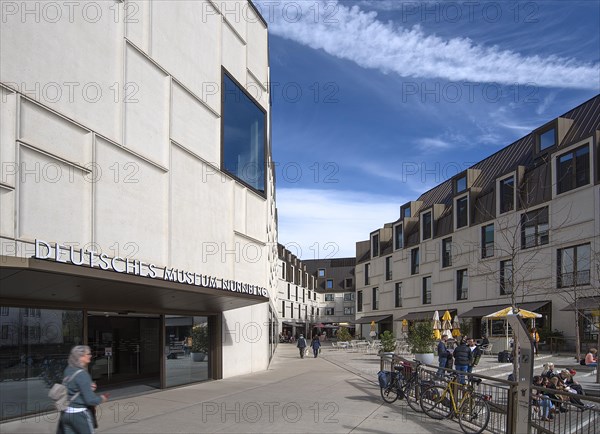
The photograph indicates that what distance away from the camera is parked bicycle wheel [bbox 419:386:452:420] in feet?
37.4

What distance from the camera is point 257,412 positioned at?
12.3 meters

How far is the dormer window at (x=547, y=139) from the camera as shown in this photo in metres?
39.2

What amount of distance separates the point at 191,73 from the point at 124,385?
9.14 metres

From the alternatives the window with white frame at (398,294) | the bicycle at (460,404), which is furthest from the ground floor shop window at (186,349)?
the window with white frame at (398,294)

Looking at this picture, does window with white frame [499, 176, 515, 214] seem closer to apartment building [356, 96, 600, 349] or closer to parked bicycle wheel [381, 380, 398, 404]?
apartment building [356, 96, 600, 349]

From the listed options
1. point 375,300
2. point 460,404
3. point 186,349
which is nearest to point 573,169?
point 186,349

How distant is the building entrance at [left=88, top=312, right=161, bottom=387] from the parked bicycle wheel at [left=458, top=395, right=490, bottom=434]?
28.8 feet

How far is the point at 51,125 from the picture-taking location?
10.8 metres

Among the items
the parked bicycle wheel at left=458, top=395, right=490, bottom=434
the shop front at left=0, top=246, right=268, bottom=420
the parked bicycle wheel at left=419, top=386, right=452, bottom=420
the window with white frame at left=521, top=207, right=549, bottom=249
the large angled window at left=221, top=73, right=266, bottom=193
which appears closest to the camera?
the parked bicycle wheel at left=458, top=395, right=490, bottom=434

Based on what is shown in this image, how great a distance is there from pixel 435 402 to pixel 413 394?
146cm

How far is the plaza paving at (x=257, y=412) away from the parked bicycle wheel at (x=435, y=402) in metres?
0.23

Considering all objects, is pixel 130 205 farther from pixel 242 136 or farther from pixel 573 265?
pixel 573 265

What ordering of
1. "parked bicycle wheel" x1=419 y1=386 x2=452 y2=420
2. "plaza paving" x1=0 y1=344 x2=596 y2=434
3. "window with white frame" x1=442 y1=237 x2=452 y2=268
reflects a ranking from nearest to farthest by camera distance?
"plaza paving" x1=0 y1=344 x2=596 y2=434
"parked bicycle wheel" x1=419 y1=386 x2=452 y2=420
"window with white frame" x1=442 y1=237 x2=452 y2=268

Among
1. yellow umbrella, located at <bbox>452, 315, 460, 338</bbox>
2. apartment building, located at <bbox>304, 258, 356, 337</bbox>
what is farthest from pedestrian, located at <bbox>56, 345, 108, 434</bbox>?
apartment building, located at <bbox>304, 258, 356, 337</bbox>
